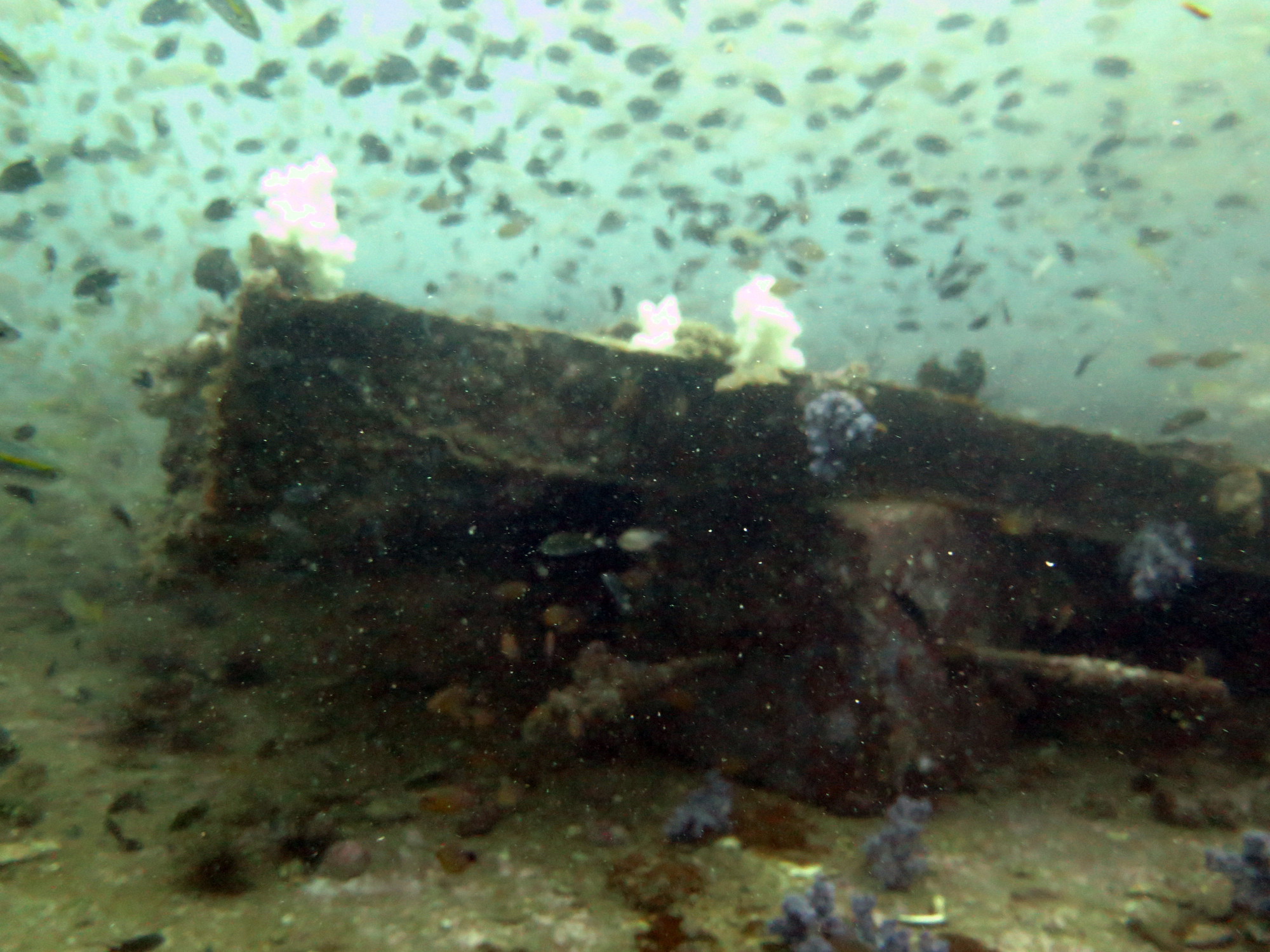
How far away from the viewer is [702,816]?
4.00 m

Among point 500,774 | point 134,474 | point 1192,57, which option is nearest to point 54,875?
point 500,774

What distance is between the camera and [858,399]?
5141 mm

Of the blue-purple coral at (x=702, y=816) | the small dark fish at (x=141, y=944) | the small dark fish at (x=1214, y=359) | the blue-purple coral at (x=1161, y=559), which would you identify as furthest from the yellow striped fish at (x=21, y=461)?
the small dark fish at (x=1214, y=359)

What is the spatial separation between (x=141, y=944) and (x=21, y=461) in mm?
2601

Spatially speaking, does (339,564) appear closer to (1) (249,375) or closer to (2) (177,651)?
(1) (249,375)

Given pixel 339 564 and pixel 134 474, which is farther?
pixel 134 474

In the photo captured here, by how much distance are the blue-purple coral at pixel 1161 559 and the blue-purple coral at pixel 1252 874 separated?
2892 mm

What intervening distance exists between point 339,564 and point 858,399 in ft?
15.5

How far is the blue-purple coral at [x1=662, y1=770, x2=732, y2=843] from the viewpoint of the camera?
156 inches

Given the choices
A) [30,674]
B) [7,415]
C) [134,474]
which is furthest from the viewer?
[7,415]

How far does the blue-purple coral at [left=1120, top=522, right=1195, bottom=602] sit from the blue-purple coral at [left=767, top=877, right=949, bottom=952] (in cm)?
431

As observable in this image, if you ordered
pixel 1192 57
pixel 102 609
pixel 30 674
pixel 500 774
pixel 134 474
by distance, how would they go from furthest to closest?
pixel 1192 57, pixel 134 474, pixel 102 609, pixel 30 674, pixel 500 774

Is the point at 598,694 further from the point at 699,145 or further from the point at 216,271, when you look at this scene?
the point at 699,145

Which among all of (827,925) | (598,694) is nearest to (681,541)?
(598,694)
